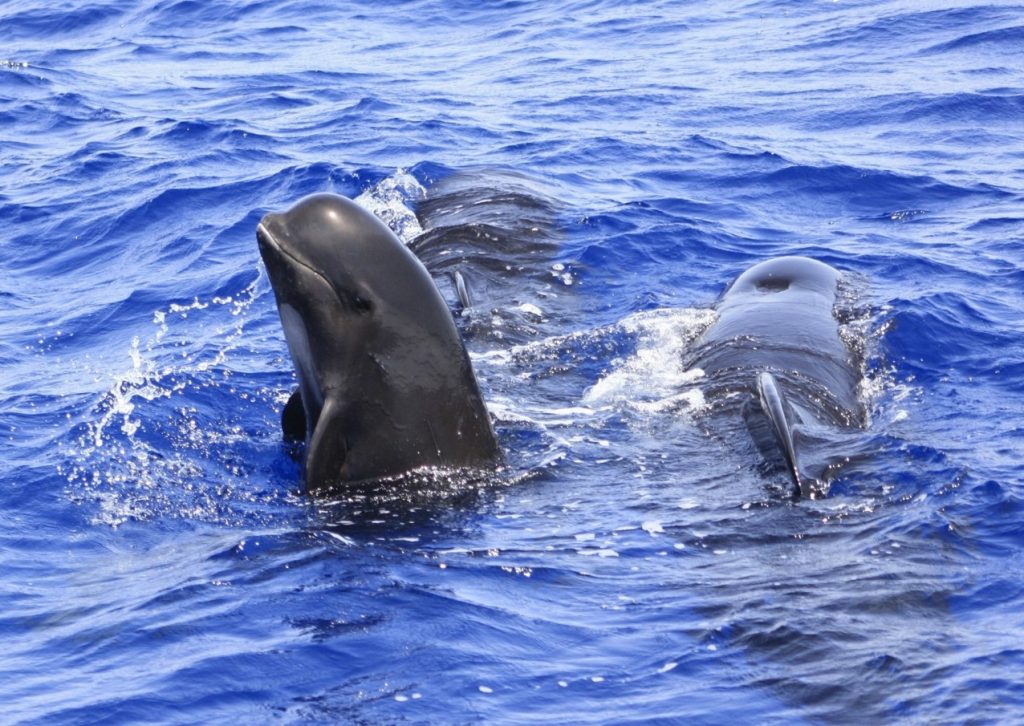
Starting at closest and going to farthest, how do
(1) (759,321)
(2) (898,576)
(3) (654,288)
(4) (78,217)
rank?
(2) (898,576), (1) (759,321), (3) (654,288), (4) (78,217)

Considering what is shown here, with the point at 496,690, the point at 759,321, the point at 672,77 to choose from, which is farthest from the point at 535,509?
the point at 672,77

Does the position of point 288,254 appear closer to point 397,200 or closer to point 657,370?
point 657,370

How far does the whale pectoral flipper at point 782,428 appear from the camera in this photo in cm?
911

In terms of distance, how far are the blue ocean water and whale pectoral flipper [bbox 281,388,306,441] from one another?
31 cm

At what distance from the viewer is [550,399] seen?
11766mm

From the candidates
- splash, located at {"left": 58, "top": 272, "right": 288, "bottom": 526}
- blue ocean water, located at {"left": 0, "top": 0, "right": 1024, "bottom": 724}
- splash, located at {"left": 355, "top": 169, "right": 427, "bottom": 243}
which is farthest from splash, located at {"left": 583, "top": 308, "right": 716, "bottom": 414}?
splash, located at {"left": 355, "top": 169, "right": 427, "bottom": 243}

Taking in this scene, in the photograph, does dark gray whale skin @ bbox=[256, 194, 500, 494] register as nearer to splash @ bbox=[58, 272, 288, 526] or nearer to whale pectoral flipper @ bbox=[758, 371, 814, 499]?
splash @ bbox=[58, 272, 288, 526]

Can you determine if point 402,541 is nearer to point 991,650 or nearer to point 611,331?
point 991,650

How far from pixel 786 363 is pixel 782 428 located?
2.71 m

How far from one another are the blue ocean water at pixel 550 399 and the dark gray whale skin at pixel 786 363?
12.1 inches

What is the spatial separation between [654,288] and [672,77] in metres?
9.95

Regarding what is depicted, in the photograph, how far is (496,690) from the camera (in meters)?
7.23

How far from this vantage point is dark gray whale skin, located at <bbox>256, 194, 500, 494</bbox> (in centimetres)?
927

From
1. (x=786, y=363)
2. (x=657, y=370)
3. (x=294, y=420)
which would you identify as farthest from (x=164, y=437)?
(x=786, y=363)
